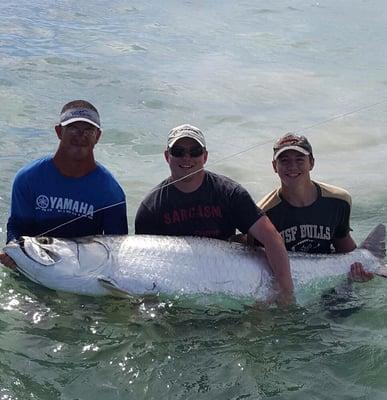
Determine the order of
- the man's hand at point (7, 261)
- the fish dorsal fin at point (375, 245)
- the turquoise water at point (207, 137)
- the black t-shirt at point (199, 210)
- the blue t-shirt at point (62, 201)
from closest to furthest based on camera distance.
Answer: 1. the turquoise water at point (207, 137)
2. the man's hand at point (7, 261)
3. the black t-shirt at point (199, 210)
4. the blue t-shirt at point (62, 201)
5. the fish dorsal fin at point (375, 245)

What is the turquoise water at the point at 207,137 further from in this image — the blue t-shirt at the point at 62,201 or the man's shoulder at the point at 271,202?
the man's shoulder at the point at 271,202

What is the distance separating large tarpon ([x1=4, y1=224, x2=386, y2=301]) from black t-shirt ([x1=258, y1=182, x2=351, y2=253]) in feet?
0.85

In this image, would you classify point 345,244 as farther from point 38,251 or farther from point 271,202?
point 38,251

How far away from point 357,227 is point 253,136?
11.2ft

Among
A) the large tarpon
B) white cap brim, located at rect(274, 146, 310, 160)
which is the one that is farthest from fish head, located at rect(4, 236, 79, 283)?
white cap brim, located at rect(274, 146, 310, 160)

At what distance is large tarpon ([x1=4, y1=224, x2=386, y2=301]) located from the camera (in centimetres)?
444

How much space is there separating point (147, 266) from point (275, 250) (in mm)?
824

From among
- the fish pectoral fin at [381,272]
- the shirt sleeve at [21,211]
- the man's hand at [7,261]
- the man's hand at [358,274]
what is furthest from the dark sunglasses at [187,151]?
the fish pectoral fin at [381,272]

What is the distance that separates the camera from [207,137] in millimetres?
9750

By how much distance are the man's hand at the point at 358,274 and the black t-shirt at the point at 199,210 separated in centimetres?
85

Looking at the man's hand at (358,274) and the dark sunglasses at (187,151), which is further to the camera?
the man's hand at (358,274)

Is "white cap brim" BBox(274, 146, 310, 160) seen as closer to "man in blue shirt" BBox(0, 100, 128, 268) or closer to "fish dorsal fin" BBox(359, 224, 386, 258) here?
"fish dorsal fin" BBox(359, 224, 386, 258)

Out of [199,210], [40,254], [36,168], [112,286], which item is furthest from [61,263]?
[199,210]

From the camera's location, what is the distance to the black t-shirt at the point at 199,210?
468 centimetres
